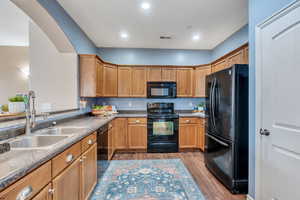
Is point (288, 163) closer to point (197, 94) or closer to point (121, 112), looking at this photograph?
point (197, 94)

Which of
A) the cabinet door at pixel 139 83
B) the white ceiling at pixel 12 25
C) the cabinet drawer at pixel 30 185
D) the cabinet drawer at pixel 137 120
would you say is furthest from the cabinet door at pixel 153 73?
the cabinet drawer at pixel 30 185

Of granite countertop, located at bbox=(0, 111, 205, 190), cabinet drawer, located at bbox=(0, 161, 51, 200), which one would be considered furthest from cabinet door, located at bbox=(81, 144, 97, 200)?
cabinet drawer, located at bbox=(0, 161, 51, 200)

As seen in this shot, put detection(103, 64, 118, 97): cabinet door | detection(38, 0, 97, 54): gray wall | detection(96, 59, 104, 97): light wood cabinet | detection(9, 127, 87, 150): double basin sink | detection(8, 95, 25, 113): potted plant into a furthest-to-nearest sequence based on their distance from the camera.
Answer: detection(103, 64, 118, 97): cabinet door < detection(96, 59, 104, 97): light wood cabinet < detection(38, 0, 97, 54): gray wall < detection(8, 95, 25, 113): potted plant < detection(9, 127, 87, 150): double basin sink

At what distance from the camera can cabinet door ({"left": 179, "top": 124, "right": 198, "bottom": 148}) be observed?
3768 millimetres

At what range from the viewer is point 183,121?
3768 millimetres

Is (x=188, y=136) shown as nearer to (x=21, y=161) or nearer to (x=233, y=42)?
(x=233, y=42)

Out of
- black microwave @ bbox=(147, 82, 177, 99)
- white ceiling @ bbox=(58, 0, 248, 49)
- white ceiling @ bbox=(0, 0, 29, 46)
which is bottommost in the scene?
black microwave @ bbox=(147, 82, 177, 99)

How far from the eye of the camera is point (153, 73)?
4090mm

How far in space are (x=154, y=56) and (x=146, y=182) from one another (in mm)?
3269

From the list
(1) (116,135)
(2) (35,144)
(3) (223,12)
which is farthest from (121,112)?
(3) (223,12)

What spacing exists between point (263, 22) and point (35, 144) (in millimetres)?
2760

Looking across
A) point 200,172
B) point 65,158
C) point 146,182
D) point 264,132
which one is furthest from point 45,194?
point 200,172

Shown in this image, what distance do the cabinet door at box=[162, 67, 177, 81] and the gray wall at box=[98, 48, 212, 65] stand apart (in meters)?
0.38

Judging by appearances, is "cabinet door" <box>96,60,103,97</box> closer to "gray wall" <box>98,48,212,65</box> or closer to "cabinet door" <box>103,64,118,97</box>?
"cabinet door" <box>103,64,118,97</box>
